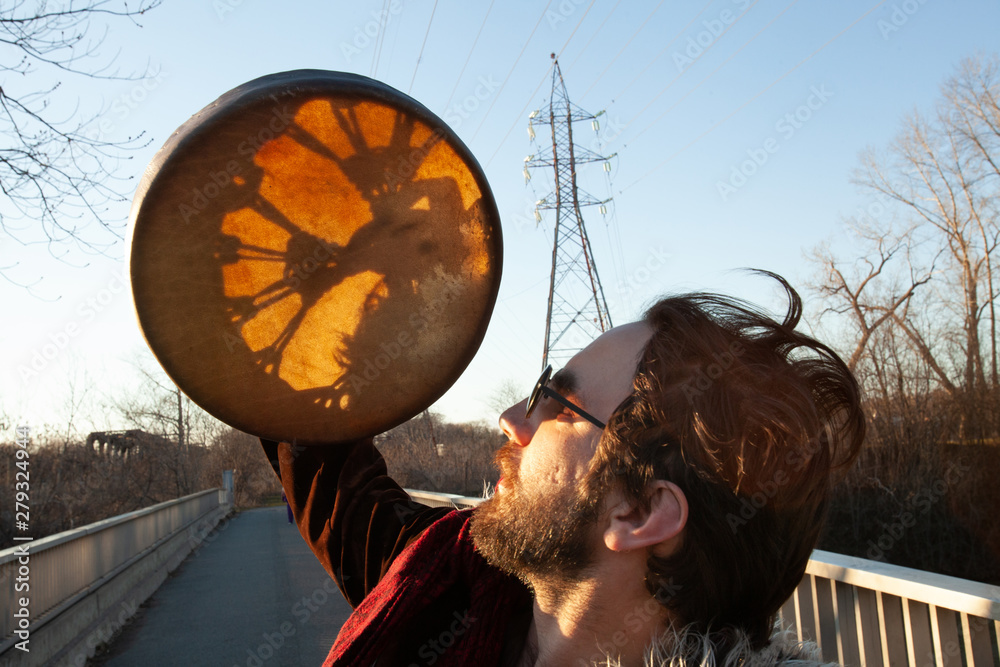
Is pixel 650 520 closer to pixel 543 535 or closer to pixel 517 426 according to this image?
pixel 543 535

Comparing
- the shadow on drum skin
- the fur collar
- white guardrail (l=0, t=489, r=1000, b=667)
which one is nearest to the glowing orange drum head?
the shadow on drum skin

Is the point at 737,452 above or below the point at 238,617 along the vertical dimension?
→ above

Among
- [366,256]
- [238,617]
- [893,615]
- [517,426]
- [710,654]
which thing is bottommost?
[238,617]

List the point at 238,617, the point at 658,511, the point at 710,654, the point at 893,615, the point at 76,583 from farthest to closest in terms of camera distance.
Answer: the point at 238,617
the point at 76,583
the point at 893,615
the point at 658,511
the point at 710,654

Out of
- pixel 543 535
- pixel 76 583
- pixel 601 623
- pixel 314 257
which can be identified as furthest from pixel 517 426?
pixel 76 583

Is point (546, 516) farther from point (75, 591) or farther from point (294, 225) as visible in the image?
point (75, 591)

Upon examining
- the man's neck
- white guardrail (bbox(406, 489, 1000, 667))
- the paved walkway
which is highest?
the man's neck

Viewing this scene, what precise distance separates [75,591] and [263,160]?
20.2 feet

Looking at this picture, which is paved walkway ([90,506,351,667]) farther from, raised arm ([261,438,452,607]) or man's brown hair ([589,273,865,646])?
man's brown hair ([589,273,865,646])

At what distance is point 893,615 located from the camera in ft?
9.04

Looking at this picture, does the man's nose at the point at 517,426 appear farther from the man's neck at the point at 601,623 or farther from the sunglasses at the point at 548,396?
the man's neck at the point at 601,623

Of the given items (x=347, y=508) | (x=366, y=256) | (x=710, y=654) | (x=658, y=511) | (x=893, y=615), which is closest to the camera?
(x=710, y=654)

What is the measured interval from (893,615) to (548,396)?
5.98 ft

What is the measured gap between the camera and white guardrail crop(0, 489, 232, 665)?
4.71 meters
